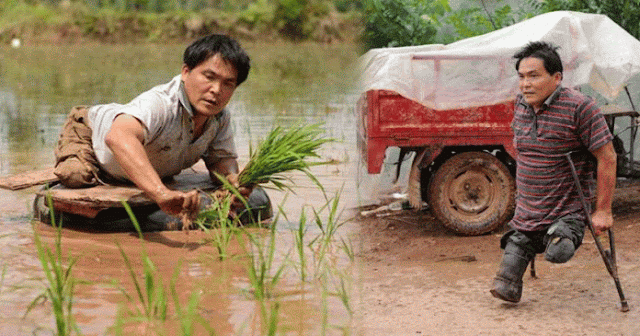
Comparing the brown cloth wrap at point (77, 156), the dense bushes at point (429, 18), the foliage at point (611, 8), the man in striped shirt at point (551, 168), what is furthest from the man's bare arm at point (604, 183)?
the dense bushes at point (429, 18)

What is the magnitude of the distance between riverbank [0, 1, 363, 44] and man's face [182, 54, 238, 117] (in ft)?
58.8

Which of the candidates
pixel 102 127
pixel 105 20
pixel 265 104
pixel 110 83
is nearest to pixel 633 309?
pixel 102 127

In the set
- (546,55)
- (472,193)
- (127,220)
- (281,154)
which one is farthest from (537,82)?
(127,220)

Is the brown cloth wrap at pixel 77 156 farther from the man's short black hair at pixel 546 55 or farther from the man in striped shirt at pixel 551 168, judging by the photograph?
the man's short black hair at pixel 546 55

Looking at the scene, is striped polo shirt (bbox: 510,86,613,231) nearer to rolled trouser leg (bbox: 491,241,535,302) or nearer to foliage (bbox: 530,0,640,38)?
rolled trouser leg (bbox: 491,241,535,302)

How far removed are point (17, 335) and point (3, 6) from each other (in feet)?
78.9

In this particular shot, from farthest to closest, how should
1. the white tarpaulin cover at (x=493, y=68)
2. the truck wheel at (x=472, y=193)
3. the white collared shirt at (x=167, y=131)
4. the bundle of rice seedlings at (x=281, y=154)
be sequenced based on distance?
the truck wheel at (x=472, y=193)
the white tarpaulin cover at (x=493, y=68)
the white collared shirt at (x=167, y=131)
the bundle of rice seedlings at (x=281, y=154)

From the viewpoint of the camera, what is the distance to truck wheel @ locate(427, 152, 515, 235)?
22.7 feet

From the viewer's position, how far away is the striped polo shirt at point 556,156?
4.68 m

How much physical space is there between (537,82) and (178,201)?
1.91 meters

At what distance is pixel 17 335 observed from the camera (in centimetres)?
385

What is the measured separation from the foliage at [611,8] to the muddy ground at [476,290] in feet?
7.49

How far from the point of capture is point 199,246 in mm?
5531

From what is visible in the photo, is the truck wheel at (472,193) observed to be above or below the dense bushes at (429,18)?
below
